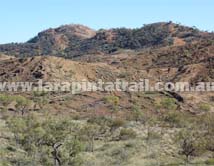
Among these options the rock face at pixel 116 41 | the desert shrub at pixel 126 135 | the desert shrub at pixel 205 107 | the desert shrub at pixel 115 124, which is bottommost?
the desert shrub at pixel 126 135

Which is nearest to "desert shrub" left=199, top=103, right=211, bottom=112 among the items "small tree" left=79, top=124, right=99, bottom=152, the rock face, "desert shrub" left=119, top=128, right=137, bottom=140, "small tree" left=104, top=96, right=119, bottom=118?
"small tree" left=104, top=96, right=119, bottom=118

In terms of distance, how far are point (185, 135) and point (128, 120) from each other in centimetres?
2148

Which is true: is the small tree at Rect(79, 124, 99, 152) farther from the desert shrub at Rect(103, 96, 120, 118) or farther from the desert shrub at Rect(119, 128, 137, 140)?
the desert shrub at Rect(103, 96, 120, 118)

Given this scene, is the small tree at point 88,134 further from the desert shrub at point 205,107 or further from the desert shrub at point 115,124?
the desert shrub at point 205,107

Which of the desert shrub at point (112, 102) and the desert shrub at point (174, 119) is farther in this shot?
the desert shrub at point (112, 102)

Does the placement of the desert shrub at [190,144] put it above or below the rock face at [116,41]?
below

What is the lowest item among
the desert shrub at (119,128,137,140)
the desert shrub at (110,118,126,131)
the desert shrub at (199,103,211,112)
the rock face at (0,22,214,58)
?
the desert shrub at (119,128,137,140)

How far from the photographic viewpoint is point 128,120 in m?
61.7

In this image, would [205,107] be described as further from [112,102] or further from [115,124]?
[115,124]

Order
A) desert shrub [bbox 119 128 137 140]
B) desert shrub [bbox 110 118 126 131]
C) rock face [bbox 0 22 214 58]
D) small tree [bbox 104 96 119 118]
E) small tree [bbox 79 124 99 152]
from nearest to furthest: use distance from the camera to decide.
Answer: small tree [bbox 79 124 99 152] < desert shrub [bbox 119 128 137 140] < desert shrub [bbox 110 118 126 131] < small tree [bbox 104 96 119 118] < rock face [bbox 0 22 214 58]

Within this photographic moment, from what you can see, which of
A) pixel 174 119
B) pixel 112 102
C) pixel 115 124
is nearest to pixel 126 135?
pixel 115 124

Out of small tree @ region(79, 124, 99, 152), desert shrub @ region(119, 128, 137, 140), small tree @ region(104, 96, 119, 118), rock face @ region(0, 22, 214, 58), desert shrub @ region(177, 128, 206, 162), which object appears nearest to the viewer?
desert shrub @ region(177, 128, 206, 162)

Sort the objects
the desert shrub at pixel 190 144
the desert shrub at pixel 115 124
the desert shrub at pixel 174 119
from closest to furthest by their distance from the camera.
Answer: the desert shrub at pixel 190 144
the desert shrub at pixel 115 124
the desert shrub at pixel 174 119

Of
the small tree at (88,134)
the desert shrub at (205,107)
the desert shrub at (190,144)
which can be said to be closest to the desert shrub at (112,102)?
the desert shrub at (205,107)
